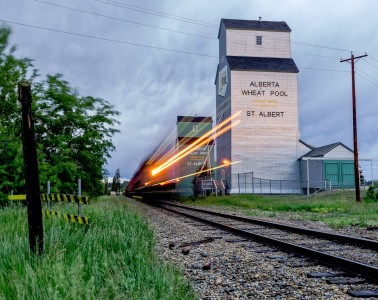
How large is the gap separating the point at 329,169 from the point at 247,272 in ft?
108

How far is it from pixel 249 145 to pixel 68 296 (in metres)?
34.5

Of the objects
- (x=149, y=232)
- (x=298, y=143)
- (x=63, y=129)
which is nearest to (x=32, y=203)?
(x=149, y=232)

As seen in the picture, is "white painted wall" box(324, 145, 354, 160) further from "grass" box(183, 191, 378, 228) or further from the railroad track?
the railroad track

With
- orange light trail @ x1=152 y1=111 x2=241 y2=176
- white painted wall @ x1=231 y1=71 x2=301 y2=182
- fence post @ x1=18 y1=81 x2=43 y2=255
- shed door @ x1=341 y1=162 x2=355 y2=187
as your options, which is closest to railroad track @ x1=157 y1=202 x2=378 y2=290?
fence post @ x1=18 y1=81 x2=43 y2=255

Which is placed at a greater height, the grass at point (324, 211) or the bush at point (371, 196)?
the bush at point (371, 196)

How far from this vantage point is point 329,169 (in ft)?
122

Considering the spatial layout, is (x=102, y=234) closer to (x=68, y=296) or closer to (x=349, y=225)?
(x=68, y=296)

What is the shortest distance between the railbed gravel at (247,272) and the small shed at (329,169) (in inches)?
1129

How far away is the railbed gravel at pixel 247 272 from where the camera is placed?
519 centimetres

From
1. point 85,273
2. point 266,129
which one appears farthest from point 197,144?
point 85,273

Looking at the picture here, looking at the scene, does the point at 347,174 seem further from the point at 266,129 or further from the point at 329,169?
the point at 266,129

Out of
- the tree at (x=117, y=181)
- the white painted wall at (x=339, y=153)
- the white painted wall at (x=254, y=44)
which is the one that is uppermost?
the white painted wall at (x=254, y=44)

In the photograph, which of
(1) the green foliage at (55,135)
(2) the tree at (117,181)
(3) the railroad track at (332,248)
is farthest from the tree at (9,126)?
(2) the tree at (117,181)

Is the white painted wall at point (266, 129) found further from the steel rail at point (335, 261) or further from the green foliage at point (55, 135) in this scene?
the steel rail at point (335, 261)
